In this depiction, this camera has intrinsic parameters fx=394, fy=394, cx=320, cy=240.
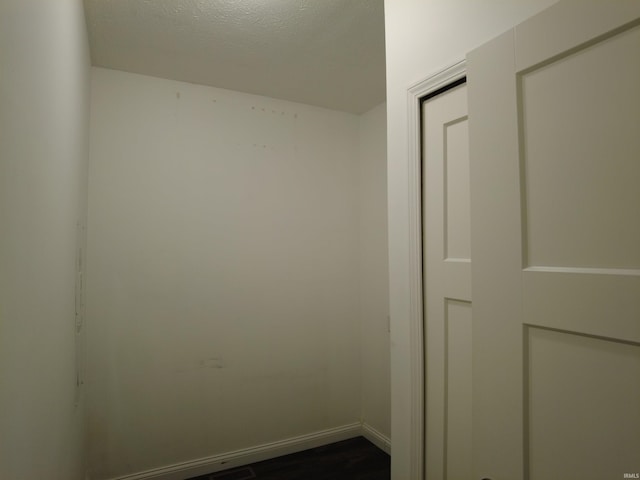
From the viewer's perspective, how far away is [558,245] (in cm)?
91

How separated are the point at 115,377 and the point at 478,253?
7.72ft

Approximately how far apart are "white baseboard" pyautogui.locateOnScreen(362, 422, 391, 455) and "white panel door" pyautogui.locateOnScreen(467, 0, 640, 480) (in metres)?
2.06

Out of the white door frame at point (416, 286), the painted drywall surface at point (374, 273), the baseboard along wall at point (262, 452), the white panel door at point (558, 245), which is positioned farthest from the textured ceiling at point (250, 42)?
the baseboard along wall at point (262, 452)

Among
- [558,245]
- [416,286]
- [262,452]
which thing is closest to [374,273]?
[262,452]

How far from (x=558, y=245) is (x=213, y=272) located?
2.27 metres


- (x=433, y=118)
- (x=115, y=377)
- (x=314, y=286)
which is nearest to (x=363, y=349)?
(x=314, y=286)

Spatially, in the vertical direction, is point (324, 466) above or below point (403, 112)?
below

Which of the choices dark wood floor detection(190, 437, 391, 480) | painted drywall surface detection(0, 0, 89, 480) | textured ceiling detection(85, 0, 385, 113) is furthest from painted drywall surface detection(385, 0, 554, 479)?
dark wood floor detection(190, 437, 391, 480)

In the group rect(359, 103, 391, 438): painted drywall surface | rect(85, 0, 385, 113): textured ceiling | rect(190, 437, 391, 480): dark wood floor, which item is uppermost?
rect(85, 0, 385, 113): textured ceiling

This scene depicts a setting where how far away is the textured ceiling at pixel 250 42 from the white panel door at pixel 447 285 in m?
0.92

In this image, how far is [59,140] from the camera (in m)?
1.31

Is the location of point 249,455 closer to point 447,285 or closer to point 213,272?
point 213,272

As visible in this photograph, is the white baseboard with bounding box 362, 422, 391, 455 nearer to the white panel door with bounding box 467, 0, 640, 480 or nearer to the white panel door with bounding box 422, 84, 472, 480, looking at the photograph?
the white panel door with bounding box 422, 84, 472, 480

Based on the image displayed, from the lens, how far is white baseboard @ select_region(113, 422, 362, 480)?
8.37 feet
